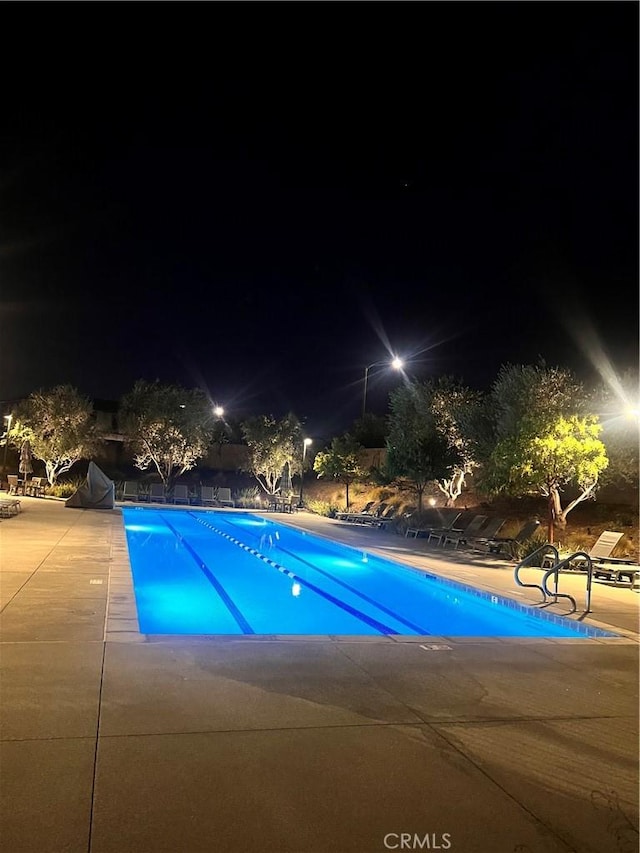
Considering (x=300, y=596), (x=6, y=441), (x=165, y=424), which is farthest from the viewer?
(x=165, y=424)

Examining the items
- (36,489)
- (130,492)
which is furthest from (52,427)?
(130,492)

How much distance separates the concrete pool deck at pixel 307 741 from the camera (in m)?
2.64

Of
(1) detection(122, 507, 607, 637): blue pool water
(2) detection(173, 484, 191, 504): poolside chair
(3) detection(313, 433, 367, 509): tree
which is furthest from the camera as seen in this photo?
(2) detection(173, 484, 191, 504): poolside chair

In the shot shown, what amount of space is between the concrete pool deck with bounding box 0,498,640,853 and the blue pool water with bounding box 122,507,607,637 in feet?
6.26

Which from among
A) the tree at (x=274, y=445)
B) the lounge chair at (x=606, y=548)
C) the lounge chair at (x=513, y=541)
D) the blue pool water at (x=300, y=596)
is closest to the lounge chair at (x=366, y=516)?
the blue pool water at (x=300, y=596)

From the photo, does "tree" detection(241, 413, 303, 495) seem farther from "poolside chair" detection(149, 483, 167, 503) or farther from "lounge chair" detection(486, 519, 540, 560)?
"lounge chair" detection(486, 519, 540, 560)

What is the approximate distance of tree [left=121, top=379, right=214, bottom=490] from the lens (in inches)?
1283

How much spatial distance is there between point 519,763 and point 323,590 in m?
7.58

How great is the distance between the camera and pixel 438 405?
21656 mm

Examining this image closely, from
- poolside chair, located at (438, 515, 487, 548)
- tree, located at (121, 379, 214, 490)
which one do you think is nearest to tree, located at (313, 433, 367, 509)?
tree, located at (121, 379, 214, 490)

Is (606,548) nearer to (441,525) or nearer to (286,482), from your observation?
(441,525)

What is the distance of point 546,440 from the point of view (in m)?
13.3

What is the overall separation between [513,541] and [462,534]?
6.08ft

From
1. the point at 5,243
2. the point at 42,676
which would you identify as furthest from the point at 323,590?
the point at 5,243
